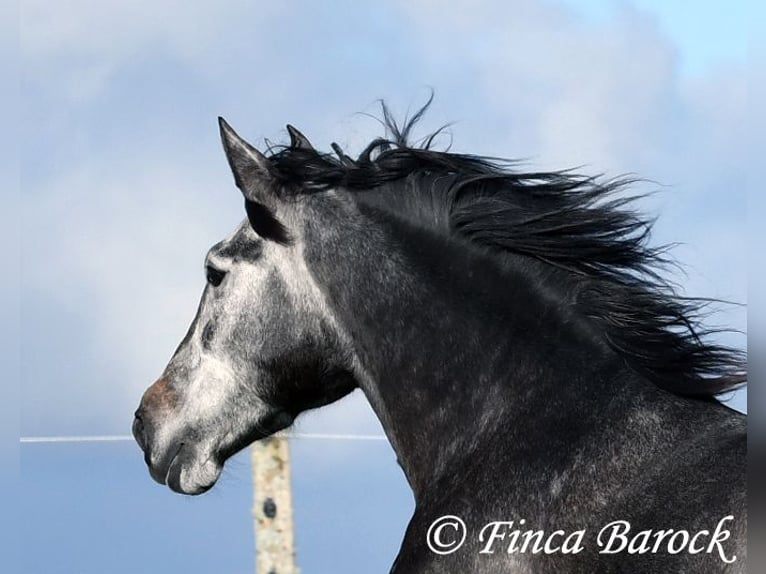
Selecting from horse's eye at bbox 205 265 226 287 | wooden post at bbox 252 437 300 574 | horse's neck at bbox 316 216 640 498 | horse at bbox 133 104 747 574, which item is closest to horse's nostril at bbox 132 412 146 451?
horse at bbox 133 104 747 574

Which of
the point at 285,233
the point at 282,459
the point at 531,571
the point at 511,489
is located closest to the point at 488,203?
the point at 285,233

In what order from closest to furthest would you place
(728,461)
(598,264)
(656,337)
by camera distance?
1. (728,461)
2. (656,337)
3. (598,264)

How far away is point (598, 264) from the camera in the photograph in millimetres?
3600

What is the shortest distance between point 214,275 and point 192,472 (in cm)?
71

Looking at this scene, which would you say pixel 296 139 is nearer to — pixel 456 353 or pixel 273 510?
pixel 456 353

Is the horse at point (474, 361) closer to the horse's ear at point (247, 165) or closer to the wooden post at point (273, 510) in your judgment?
the horse's ear at point (247, 165)

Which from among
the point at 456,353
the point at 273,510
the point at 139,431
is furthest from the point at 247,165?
the point at 273,510

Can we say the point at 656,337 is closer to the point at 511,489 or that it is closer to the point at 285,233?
the point at 511,489

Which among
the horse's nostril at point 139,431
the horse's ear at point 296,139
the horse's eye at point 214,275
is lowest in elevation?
the horse's nostril at point 139,431

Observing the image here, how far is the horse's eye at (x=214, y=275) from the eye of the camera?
400cm

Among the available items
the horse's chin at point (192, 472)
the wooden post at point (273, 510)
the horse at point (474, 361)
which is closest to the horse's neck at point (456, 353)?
the horse at point (474, 361)

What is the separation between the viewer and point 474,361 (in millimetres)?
3570

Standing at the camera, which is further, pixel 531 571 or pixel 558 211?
pixel 558 211

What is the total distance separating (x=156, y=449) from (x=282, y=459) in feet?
4.09
